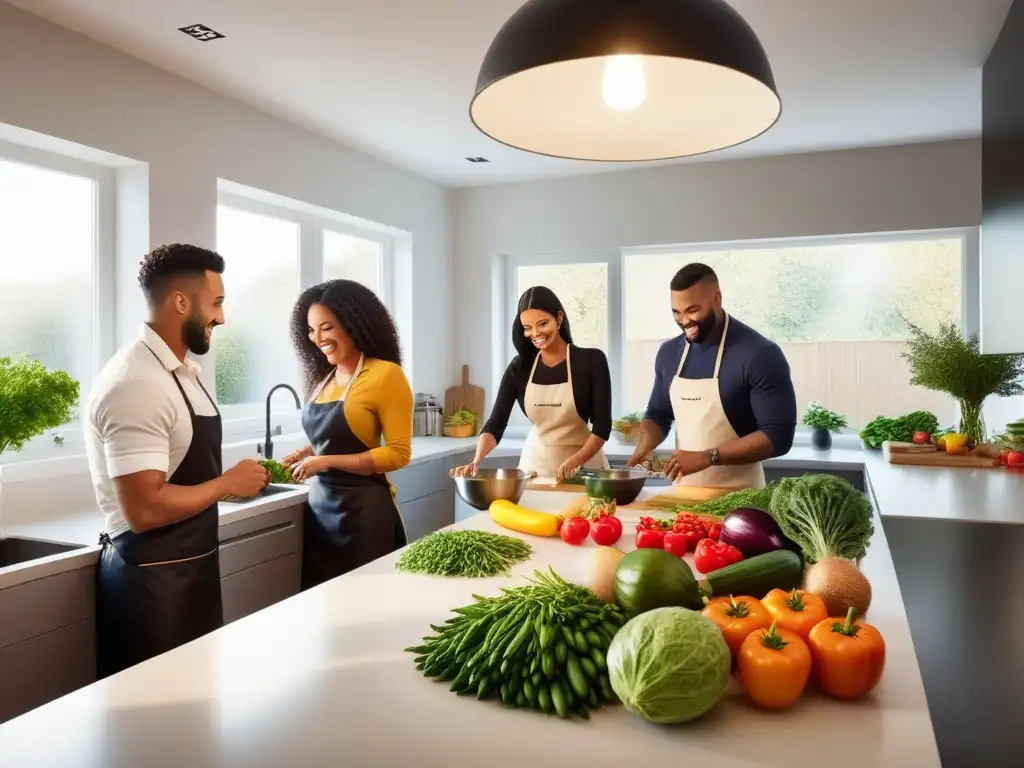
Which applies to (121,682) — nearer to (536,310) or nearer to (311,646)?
(311,646)

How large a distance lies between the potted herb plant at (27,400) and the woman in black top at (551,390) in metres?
1.51

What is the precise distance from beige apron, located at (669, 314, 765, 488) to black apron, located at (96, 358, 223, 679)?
169cm

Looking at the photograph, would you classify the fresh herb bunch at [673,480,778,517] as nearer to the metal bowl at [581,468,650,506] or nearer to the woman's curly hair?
the metal bowl at [581,468,650,506]

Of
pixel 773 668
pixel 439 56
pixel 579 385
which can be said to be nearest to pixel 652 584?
pixel 773 668

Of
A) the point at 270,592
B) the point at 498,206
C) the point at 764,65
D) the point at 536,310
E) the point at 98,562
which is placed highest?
the point at 498,206

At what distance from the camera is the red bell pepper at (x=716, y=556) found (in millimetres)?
1630

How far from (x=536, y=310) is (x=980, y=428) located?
230 centimetres

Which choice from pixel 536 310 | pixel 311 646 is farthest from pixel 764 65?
pixel 536 310

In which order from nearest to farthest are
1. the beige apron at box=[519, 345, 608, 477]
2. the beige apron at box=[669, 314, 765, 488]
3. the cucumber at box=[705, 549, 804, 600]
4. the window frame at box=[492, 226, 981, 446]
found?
the cucumber at box=[705, 549, 804, 600] < the beige apron at box=[669, 314, 765, 488] < the beige apron at box=[519, 345, 608, 477] < the window frame at box=[492, 226, 981, 446]

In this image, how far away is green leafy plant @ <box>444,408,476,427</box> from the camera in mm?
5277

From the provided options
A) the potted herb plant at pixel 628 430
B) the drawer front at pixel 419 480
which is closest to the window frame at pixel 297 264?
the drawer front at pixel 419 480

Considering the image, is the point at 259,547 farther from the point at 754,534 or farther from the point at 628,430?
the point at 628,430

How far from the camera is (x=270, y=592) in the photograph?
303 centimetres

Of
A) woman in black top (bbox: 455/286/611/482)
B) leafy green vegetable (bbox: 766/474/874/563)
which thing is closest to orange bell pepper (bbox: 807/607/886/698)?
leafy green vegetable (bbox: 766/474/874/563)
